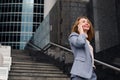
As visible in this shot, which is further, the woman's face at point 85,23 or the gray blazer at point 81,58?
the woman's face at point 85,23

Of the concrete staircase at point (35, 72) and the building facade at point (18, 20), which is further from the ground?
the building facade at point (18, 20)

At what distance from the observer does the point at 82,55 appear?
3547 mm

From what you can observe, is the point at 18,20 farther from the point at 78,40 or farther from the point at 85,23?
the point at 78,40

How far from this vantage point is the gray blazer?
3465 millimetres

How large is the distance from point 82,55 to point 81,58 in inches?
1.5

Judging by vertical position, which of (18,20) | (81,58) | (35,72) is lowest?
(35,72)

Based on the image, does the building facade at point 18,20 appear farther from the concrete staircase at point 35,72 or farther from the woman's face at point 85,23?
the woman's face at point 85,23

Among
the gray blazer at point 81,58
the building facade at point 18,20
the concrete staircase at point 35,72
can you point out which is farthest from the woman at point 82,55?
the building facade at point 18,20

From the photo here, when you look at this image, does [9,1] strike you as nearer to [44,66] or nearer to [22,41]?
[22,41]

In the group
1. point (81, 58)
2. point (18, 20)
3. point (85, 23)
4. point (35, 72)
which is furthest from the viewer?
point (18, 20)

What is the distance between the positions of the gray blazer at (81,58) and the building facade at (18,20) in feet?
182

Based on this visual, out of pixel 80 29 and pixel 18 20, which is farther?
pixel 18 20

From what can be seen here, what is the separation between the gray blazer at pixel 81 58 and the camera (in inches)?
136

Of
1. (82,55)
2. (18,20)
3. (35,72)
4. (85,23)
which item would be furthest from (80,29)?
(18,20)
